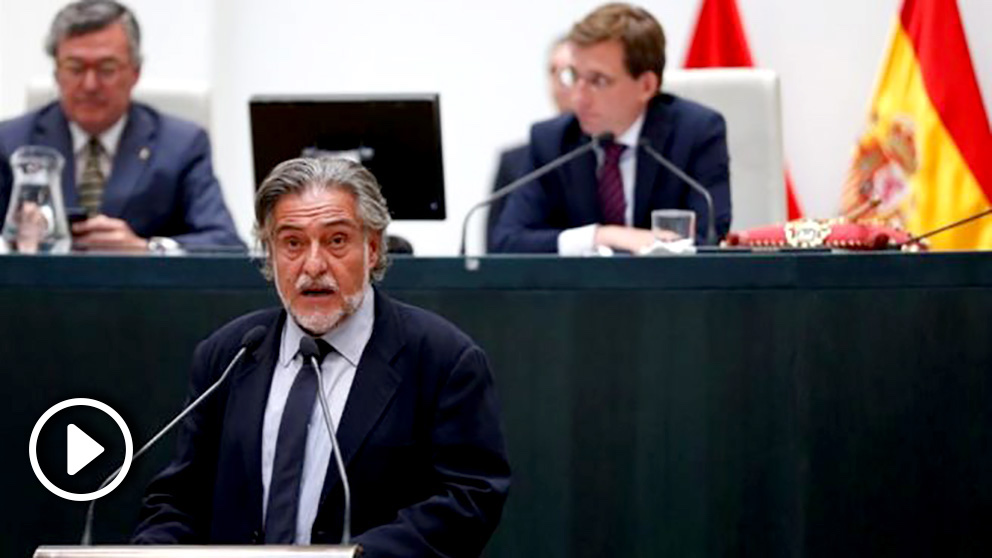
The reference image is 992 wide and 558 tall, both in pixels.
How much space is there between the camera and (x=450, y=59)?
8.30 meters

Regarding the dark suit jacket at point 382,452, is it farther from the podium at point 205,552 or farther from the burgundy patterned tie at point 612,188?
the burgundy patterned tie at point 612,188

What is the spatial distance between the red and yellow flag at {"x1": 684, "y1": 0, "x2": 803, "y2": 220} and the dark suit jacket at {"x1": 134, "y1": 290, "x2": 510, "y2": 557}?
4.31 metres

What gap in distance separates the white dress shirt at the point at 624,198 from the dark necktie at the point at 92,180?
4.24 ft

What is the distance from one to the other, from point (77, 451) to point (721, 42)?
3.73 metres

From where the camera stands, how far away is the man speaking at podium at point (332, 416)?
3.65 metres

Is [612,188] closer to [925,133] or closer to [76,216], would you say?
[76,216]

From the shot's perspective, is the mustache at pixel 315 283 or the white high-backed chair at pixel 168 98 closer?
the mustache at pixel 315 283

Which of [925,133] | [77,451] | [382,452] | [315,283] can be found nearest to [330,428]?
[382,452]

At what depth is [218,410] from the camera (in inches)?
148

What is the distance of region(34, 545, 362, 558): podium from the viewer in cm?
320

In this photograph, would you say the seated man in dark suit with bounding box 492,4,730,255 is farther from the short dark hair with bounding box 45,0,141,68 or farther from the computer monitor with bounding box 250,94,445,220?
the short dark hair with bounding box 45,0,141,68

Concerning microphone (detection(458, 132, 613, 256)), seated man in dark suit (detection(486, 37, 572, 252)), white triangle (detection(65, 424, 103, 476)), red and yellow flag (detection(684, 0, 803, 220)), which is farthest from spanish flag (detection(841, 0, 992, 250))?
white triangle (detection(65, 424, 103, 476))

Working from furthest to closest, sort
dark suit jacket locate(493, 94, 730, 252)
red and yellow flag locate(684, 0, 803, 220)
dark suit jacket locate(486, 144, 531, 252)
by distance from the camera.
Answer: red and yellow flag locate(684, 0, 803, 220), dark suit jacket locate(486, 144, 531, 252), dark suit jacket locate(493, 94, 730, 252)

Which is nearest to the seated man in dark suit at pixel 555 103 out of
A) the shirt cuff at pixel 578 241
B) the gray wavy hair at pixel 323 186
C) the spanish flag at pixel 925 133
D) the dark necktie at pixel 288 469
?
the spanish flag at pixel 925 133
